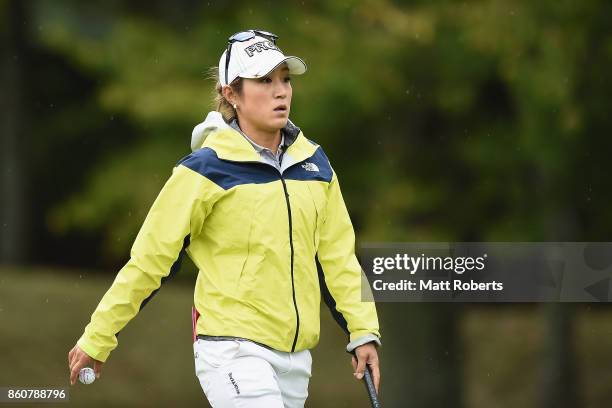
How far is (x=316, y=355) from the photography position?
14148 mm

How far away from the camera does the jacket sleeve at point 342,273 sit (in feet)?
16.4

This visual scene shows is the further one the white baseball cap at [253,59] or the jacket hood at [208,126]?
the jacket hood at [208,126]

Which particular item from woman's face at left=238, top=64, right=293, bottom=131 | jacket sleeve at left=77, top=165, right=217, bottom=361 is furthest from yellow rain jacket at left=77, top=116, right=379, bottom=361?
woman's face at left=238, top=64, right=293, bottom=131

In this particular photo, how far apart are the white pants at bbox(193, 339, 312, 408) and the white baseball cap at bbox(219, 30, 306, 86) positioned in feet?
3.42

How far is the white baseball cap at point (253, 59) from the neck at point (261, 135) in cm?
19

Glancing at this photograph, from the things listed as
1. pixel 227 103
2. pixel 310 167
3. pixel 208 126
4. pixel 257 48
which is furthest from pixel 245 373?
pixel 257 48

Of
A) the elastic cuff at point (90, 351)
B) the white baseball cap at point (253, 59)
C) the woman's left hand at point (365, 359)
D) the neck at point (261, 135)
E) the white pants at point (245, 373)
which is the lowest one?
the woman's left hand at point (365, 359)

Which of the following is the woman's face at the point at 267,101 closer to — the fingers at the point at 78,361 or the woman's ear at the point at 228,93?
the woman's ear at the point at 228,93

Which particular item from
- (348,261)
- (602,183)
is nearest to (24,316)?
(602,183)

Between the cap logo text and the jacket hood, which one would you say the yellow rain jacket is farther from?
the cap logo text

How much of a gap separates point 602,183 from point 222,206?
6.84m

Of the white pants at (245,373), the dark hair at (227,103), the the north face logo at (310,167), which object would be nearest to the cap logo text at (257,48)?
the dark hair at (227,103)

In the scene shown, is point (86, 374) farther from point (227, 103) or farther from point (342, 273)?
point (227, 103)

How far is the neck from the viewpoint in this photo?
16.0 feet
